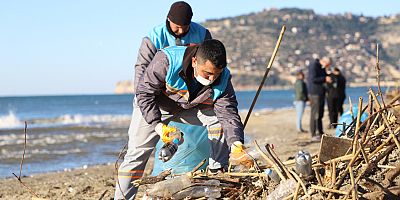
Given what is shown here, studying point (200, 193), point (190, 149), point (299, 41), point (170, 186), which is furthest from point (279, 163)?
point (299, 41)

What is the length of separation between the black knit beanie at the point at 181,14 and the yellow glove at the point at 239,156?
1.29 m

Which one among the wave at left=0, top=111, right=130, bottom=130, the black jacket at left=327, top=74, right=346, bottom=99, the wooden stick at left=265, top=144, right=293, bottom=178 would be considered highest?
the wooden stick at left=265, top=144, right=293, bottom=178

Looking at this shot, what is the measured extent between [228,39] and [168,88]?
5021 inches

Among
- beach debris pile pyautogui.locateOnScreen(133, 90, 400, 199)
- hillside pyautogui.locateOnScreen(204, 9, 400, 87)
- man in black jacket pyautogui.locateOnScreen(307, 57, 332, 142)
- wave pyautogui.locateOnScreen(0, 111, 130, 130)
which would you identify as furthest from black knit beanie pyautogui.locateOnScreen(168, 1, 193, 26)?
hillside pyautogui.locateOnScreen(204, 9, 400, 87)

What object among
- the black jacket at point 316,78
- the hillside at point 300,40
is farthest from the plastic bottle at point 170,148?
the hillside at point 300,40

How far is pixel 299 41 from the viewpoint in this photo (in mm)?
131000

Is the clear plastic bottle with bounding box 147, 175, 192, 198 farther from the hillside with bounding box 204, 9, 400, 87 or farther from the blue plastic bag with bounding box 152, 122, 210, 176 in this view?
the hillside with bounding box 204, 9, 400, 87

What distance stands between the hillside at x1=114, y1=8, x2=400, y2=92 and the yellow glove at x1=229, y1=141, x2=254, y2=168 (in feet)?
296

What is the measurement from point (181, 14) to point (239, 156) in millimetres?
1515

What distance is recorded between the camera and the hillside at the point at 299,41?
113688 mm

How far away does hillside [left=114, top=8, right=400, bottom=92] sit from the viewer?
373 feet

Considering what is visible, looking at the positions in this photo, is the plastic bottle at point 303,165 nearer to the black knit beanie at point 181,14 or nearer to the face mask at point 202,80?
the face mask at point 202,80

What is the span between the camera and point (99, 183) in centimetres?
796

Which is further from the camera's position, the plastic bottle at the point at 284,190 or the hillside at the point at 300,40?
the hillside at the point at 300,40
